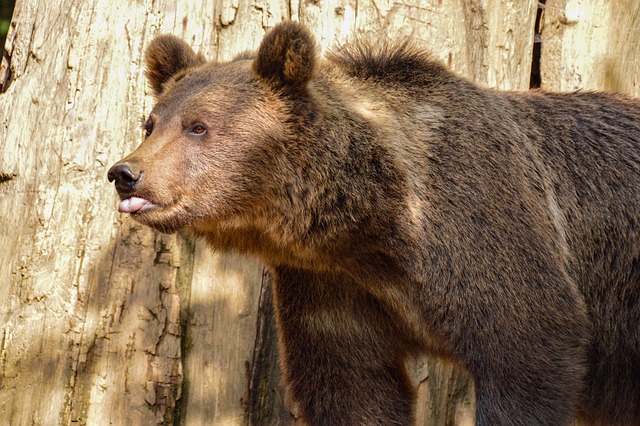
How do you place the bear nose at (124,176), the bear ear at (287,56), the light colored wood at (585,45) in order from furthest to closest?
the light colored wood at (585,45) < the bear ear at (287,56) < the bear nose at (124,176)

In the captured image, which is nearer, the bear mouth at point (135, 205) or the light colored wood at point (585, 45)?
the bear mouth at point (135, 205)

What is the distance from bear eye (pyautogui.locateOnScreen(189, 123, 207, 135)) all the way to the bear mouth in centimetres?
48

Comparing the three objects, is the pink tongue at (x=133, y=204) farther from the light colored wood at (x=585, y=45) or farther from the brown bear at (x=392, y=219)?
the light colored wood at (x=585, y=45)

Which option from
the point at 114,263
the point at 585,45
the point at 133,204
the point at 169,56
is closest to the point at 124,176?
the point at 133,204

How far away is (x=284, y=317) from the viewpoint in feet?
18.2

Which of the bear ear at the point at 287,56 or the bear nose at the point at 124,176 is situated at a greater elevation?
the bear ear at the point at 287,56

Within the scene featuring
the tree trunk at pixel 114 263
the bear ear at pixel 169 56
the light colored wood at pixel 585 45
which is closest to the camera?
the bear ear at pixel 169 56

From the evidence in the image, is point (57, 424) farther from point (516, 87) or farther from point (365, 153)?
point (516, 87)

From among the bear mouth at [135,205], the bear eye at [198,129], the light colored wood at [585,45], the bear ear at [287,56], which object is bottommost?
the bear mouth at [135,205]

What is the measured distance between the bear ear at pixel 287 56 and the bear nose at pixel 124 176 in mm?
918

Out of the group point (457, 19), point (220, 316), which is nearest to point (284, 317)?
point (220, 316)

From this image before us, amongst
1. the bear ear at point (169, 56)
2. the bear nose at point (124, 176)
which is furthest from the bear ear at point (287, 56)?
the bear nose at point (124, 176)

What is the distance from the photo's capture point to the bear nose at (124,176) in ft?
14.9

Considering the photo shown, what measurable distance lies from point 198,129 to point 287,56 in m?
0.59
